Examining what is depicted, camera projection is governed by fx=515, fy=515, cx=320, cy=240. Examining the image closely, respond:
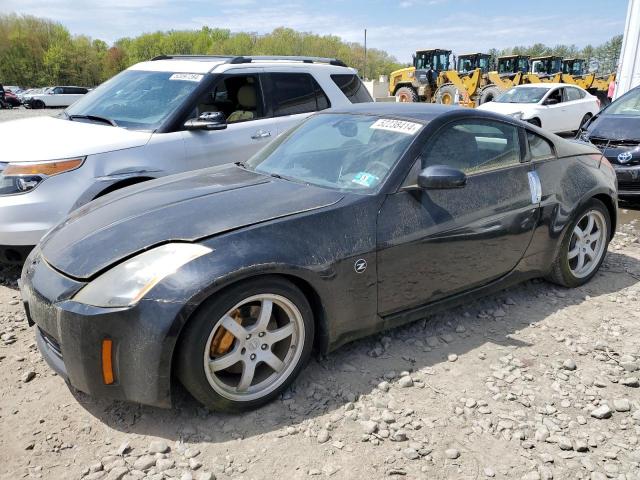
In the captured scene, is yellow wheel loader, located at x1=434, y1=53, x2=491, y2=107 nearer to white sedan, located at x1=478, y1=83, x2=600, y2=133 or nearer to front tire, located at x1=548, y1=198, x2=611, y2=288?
white sedan, located at x1=478, y1=83, x2=600, y2=133

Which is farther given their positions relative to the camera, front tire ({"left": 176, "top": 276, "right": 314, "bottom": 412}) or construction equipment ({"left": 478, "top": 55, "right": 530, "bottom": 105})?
construction equipment ({"left": 478, "top": 55, "right": 530, "bottom": 105})

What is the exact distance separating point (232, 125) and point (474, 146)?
2578 mm

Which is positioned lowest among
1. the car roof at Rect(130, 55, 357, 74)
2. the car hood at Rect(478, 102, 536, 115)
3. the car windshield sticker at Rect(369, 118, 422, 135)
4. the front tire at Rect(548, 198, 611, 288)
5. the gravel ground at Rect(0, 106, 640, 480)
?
the gravel ground at Rect(0, 106, 640, 480)

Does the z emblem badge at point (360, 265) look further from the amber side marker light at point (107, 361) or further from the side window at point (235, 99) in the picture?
the side window at point (235, 99)

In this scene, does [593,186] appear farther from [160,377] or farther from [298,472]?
[160,377]

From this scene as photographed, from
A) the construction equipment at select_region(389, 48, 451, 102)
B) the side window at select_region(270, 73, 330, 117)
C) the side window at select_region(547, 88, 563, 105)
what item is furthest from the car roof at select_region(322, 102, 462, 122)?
the construction equipment at select_region(389, 48, 451, 102)

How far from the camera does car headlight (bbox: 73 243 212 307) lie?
88.8 inches

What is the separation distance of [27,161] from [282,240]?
8.65 ft

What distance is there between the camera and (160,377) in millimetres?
2293

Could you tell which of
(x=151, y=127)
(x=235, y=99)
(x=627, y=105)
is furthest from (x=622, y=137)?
(x=151, y=127)

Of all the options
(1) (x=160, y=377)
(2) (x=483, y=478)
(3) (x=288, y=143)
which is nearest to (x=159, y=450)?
(1) (x=160, y=377)

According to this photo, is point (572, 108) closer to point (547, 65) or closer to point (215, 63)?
point (215, 63)

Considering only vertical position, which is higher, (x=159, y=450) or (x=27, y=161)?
(x=27, y=161)

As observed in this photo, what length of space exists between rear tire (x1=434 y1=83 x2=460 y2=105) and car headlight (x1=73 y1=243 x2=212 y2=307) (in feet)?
61.5
